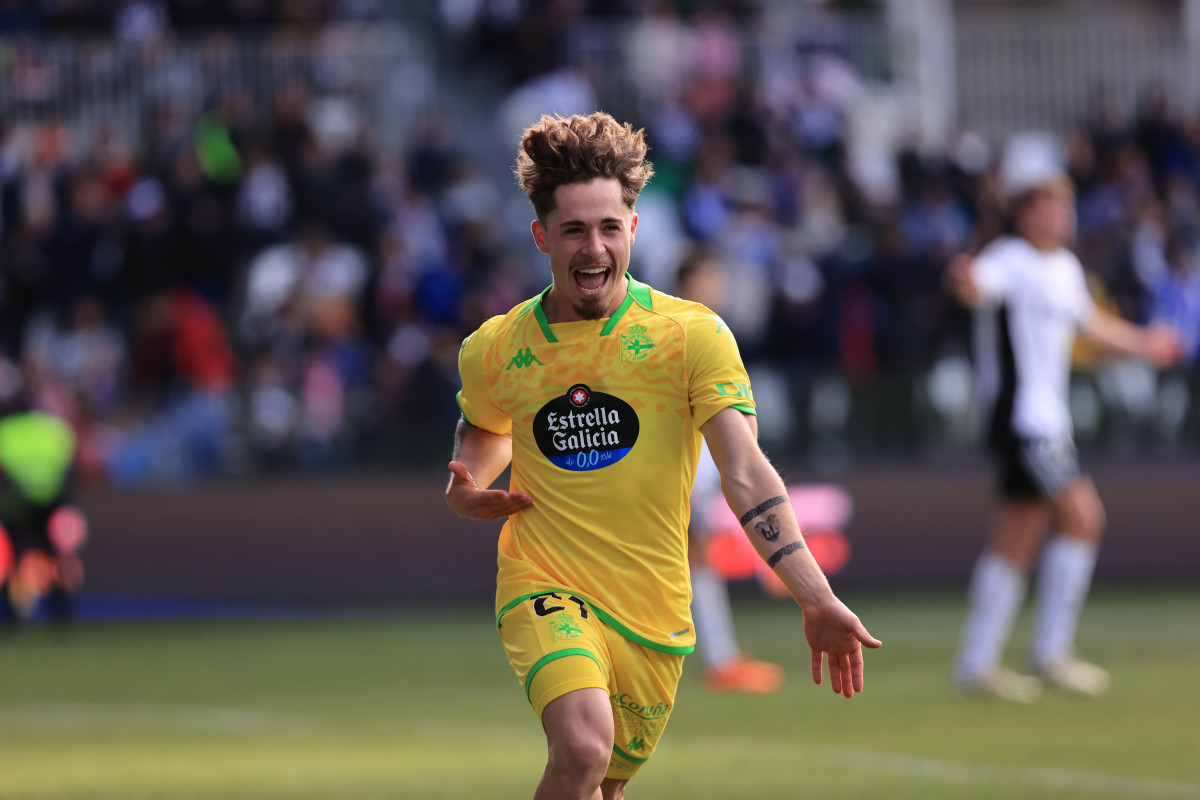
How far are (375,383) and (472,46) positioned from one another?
6.91 meters

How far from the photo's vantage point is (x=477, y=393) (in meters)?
5.34

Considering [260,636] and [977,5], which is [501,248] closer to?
[260,636]

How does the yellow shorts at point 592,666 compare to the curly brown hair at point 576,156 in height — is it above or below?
below

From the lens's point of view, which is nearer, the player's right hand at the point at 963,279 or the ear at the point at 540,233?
the ear at the point at 540,233

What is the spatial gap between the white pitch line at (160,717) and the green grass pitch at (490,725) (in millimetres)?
27

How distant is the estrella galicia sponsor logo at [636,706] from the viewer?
16.7ft

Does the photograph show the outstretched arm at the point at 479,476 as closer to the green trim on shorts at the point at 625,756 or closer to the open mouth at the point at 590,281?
the open mouth at the point at 590,281

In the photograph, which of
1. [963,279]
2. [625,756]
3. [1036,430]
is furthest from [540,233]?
[1036,430]

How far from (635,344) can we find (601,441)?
0.30 m

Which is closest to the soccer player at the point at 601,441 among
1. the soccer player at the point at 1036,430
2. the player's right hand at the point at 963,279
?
the player's right hand at the point at 963,279

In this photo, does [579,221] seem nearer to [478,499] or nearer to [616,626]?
[478,499]

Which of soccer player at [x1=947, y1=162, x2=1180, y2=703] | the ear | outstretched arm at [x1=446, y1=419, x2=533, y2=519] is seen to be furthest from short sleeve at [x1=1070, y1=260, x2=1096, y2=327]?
the ear

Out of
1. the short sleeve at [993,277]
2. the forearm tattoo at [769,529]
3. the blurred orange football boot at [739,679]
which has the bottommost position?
the blurred orange football boot at [739,679]

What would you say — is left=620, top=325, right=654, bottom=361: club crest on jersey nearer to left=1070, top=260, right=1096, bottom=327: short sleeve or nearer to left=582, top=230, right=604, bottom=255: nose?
left=582, top=230, right=604, bottom=255: nose
